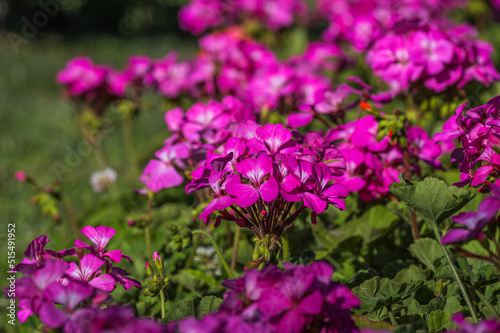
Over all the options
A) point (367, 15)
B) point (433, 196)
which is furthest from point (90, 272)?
point (367, 15)

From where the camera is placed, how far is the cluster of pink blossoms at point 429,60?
6.20 ft

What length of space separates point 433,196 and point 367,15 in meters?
1.84

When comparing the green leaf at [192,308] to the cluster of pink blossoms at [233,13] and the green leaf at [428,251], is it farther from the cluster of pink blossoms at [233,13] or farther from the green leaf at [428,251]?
the cluster of pink blossoms at [233,13]

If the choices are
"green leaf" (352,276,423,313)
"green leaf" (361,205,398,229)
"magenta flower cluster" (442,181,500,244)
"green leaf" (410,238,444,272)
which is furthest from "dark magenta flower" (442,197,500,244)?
"green leaf" (361,205,398,229)

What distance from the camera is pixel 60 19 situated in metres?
10.1

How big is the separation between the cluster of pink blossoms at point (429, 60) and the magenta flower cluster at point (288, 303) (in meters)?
1.13

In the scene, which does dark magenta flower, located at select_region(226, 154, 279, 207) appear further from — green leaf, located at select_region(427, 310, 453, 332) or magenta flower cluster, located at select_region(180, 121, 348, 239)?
green leaf, located at select_region(427, 310, 453, 332)

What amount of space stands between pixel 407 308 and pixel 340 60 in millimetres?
2165

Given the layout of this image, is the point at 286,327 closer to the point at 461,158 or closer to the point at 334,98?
the point at 461,158

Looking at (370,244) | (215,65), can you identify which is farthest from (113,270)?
(215,65)

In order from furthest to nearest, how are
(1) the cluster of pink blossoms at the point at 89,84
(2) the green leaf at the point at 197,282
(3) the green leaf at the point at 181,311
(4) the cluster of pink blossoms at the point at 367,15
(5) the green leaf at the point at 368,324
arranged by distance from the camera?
(1) the cluster of pink blossoms at the point at 89,84
(4) the cluster of pink blossoms at the point at 367,15
(2) the green leaf at the point at 197,282
(3) the green leaf at the point at 181,311
(5) the green leaf at the point at 368,324

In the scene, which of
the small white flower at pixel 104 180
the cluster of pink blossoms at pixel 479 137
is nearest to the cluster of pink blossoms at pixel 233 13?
the small white flower at pixel 104 180

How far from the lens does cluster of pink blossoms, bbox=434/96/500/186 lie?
1.25m

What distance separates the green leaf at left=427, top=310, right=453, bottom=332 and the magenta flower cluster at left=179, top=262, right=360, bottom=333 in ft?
1.19
